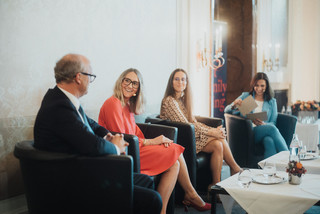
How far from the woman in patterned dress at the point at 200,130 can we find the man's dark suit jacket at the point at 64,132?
153 cm

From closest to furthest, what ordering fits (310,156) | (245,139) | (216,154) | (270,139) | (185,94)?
(310,156) → (216,154) → (185,94) → (270,139) → (245,139)

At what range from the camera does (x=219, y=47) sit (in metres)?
4.49

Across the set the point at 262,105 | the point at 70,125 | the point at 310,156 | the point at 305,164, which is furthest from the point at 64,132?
the point at 262,105

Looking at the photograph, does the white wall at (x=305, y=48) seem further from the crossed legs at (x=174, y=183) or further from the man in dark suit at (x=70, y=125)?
the man in dark suit at (x=70, y=125)

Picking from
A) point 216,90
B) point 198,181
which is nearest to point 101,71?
point 198,181

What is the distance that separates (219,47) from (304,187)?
291cm

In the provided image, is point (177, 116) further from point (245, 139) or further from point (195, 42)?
point (195, 42)

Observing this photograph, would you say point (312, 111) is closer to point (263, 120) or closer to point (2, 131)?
point (263, 120)

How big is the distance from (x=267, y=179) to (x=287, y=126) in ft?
6.84

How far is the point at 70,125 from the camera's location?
62.4 inches

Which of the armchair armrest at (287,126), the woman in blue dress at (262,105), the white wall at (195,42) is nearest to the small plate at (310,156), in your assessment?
the woman in blue dress at (262,105)

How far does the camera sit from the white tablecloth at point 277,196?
175 centimetres

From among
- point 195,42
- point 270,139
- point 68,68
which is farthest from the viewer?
point 195,42

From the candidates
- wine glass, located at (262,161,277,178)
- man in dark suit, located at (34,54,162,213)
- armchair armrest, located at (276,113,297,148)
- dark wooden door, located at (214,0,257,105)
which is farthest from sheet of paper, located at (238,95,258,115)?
man in dark suit, located at (34,54,162,213)
